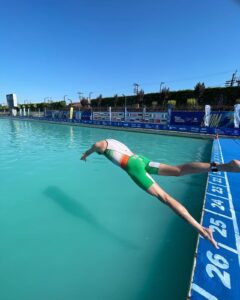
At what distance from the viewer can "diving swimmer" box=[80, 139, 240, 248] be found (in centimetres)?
204

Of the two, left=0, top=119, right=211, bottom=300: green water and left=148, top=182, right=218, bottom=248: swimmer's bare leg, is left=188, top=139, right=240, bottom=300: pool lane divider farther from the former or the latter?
left=0, top=119, right=211, bottom=300: green water

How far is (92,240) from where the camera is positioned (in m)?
3.28

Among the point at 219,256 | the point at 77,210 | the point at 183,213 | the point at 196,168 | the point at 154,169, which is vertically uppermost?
the point at 196,168

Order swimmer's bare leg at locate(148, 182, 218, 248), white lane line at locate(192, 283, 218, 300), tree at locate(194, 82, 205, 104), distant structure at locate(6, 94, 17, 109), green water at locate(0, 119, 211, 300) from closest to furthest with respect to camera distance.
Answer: white lane line at locate(192, 283, 218, 300) < swimmer's bare leg at locate(148, 182, 218, 248) < green water at locate(0, 119, 211, 300) < tree at locate(194, 82, 205, 104) < distant structure at locate(6, 94, 17, 109)

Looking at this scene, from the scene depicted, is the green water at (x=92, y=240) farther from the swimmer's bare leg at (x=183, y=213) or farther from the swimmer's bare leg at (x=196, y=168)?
the swimmer's bare leg at (x=196, y=168)

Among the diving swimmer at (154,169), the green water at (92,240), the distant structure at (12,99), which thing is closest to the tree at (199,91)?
the green water at (92,240)

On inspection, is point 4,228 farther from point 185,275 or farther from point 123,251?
point 185,275

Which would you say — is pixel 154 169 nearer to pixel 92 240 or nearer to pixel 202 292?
pixel 202 292

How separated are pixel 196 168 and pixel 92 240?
2154 millimetres

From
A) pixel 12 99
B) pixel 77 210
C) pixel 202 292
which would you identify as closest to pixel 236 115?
pixel 77 210

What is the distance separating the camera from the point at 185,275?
→ 252 centimetres

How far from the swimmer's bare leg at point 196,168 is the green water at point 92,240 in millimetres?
1356

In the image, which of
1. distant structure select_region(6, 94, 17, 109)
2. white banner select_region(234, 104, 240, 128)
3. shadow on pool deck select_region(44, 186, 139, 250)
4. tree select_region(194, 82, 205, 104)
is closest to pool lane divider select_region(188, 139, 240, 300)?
shadow on pool deck select_region(44, 186, 139, 250)

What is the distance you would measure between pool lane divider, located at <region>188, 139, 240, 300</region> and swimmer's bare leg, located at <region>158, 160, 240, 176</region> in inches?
37.1
